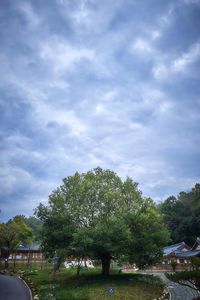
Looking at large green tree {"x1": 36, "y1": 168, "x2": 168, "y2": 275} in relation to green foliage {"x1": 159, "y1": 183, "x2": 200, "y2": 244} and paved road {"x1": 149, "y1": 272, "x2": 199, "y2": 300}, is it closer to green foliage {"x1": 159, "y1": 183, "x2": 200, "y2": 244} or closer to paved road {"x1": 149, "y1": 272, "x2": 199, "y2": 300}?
paved road {"x1": 149, "y1": 272, "x2": 199, "y2": 300}

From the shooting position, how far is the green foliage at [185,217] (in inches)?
3206

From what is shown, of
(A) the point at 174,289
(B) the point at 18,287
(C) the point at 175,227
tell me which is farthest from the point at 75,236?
(C) the point at 175,227

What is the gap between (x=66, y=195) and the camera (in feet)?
115

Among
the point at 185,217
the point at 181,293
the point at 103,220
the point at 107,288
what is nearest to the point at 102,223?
the point at 103,220

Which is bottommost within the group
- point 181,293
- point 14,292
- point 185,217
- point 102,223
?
point 181,293

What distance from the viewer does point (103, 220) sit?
32.3 m

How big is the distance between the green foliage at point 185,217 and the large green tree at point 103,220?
51.0m

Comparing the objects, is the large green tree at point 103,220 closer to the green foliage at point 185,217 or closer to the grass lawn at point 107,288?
the grass lawn at point 107,288

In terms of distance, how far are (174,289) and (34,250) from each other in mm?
52771

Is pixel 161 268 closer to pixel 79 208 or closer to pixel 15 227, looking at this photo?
pixel 15 227

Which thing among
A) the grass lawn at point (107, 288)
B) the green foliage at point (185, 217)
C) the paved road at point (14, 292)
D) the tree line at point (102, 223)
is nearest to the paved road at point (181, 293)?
the grass lawn at point (107, 288)

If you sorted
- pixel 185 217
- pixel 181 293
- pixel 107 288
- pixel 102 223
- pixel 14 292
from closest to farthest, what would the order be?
pixel 107 288, pixel 181 293, pixel 14 292, pixel 102 223, pixel 185 217

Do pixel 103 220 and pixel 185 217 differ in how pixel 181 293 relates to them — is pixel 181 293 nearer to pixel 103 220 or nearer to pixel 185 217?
pixel 103 220

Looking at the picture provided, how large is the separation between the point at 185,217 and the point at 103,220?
195 ft
